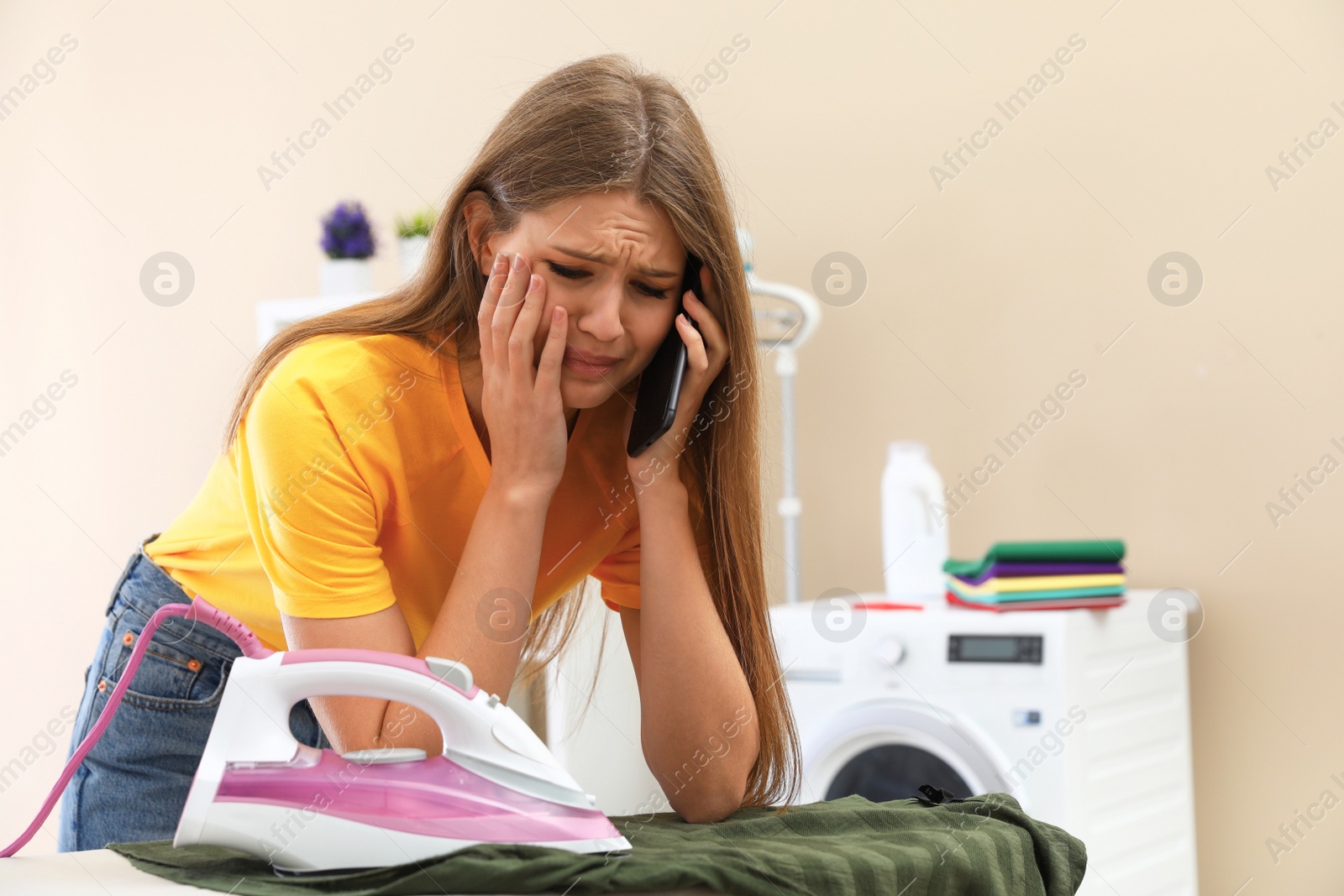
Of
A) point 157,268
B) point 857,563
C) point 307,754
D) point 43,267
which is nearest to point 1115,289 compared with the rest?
point 857,563

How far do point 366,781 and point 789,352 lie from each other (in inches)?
67.8

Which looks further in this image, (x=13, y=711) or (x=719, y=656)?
(x=13, y=711)

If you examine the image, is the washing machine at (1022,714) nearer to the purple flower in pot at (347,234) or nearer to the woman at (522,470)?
the woman at (522,470)

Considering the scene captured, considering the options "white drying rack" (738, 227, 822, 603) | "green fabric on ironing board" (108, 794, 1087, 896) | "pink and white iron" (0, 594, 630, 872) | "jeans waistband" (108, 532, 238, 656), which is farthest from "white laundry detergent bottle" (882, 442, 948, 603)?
"pink and white iron" (0, 594, 630, 872)

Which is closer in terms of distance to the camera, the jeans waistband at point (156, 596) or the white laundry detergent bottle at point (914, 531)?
the jeans waistband at point (156, 596)

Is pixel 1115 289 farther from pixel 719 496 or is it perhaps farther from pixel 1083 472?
pixel 719 496

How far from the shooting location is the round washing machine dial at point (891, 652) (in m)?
1.89

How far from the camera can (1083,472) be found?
2.26 m

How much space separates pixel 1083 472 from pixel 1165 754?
536 millimetres

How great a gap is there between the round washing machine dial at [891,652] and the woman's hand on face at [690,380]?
2.87 ft

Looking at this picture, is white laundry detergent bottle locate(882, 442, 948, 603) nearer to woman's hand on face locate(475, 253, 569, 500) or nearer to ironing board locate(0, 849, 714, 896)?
woman's hand on face locate(475, 253, 569, 500)

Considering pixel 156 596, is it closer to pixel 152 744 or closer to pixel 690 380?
pixel 152 744

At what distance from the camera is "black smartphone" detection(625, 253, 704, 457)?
Answer: 1.12 metres

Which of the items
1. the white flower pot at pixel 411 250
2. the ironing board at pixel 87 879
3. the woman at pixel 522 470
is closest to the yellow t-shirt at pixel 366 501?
the woman at pixel 522 470
